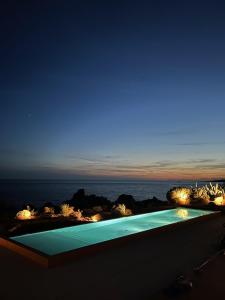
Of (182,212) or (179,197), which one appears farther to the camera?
(179,197)

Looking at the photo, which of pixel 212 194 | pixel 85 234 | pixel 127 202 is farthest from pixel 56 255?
pixel 212 194

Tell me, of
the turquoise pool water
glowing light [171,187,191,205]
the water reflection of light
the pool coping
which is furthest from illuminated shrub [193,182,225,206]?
the pool coping

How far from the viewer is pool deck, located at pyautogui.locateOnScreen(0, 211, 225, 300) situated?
3.23 meters

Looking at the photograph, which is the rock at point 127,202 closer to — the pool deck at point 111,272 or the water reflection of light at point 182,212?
the water reflection of light at point 182,212

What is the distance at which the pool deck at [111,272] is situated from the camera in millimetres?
3232

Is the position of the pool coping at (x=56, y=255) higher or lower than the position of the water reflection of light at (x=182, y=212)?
lower

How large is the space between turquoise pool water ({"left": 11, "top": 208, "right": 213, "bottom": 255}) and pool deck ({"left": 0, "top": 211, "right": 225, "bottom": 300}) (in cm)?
50

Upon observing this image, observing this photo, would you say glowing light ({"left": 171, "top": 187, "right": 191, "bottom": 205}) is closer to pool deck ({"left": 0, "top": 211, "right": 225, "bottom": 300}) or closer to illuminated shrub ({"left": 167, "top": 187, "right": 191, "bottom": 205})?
illuminated shrub ({"left": 167, "top": 187, "right": 191, "bottom": 205})

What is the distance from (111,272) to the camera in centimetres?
389

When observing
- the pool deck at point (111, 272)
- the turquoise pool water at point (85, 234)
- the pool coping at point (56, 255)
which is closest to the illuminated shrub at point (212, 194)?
the turquoise pool water at point (85, 234)

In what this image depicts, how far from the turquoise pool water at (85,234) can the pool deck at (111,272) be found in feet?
1.63

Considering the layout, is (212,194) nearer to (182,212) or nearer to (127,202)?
(127,202)

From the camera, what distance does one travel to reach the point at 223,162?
75.3ft

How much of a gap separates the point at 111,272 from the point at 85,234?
2372mm
